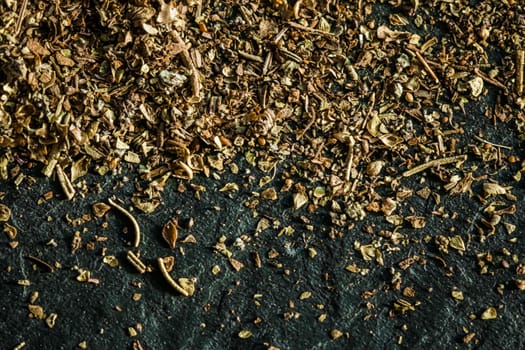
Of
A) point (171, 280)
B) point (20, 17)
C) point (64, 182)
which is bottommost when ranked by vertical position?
point (171, 280)

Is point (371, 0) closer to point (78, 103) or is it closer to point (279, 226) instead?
point (279, 226)

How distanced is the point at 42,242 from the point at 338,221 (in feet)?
1.59

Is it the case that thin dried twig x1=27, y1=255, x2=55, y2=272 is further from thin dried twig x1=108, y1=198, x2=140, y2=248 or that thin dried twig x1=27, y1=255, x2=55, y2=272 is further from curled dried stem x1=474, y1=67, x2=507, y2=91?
curled dried stem x1=474, y1=67, x2=507, y2=91

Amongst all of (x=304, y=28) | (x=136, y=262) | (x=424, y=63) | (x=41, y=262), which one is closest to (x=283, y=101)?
(x=304, y=28)

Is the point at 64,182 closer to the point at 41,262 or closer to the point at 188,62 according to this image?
the point at 41,262

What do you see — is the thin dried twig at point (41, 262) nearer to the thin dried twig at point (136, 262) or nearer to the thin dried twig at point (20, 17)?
the thin dried twig at point (136, 262)

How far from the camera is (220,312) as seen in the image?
133 centimetres

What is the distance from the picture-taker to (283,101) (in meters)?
1.35

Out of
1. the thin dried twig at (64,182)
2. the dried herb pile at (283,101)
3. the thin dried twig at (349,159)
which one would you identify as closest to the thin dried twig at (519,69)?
the dried herb pile at (283,101)

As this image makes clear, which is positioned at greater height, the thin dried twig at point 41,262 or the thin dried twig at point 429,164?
the thin dried twig at point 429,164

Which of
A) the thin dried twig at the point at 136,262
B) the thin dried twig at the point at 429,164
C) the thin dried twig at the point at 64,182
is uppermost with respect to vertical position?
the thin dried twig at the point at 429,164

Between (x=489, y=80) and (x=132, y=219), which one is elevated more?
(x=489, y=80)

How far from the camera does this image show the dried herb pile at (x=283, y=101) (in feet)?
4.32

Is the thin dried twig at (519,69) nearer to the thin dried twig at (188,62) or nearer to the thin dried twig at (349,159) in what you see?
the thin dried twig at (349,159)
